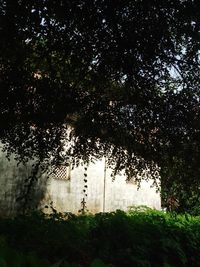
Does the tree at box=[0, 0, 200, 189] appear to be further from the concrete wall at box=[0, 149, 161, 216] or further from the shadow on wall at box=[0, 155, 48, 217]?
the shadow on wall at box=[0, 155, 48, 217]

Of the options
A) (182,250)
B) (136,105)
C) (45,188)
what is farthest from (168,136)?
(45,188)

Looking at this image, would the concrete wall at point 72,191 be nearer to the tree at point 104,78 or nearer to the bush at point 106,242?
the bush at point 106,242

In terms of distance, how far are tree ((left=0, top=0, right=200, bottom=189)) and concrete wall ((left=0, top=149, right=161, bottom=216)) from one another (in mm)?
4747

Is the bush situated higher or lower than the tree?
lower

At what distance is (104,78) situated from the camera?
6.67 meters

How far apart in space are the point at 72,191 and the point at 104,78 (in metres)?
10.1

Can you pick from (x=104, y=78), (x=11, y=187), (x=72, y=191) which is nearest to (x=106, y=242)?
(x=104, y=78)

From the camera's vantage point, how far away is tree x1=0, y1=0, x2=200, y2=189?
584 cm

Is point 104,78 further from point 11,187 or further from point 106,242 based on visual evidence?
point 11,187

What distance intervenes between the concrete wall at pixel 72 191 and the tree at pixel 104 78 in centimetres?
475

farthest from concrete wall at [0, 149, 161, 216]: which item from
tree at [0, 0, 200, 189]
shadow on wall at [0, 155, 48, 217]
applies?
tree at [0, 0, 200, 189]

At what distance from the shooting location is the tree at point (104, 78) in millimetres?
5840

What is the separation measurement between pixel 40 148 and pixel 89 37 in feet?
8.08

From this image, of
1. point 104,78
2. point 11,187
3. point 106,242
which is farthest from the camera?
point 11,187
